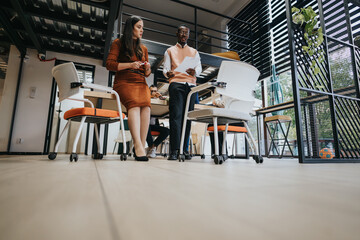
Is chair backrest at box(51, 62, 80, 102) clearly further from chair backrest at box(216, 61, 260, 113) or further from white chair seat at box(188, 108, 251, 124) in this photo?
chair backrest at box(216, 61, 260, 113)

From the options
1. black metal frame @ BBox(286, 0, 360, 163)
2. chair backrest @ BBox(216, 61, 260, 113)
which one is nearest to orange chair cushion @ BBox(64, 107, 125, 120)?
chair backrest @ BBox(216, 61, 260, 113)

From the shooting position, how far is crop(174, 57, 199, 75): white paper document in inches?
81.1

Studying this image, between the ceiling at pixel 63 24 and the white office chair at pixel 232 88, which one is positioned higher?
the ceiling at pixel 63 24

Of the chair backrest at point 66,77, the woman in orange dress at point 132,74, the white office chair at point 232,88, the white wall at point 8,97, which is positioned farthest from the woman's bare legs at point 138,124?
the white wall at point 8,97

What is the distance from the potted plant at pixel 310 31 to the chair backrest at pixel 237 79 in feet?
2.30

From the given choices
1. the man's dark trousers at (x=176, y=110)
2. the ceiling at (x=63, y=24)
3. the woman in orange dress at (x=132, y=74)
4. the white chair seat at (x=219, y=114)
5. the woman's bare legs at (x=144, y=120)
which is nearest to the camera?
the white chair seat at (x=219, y=114)

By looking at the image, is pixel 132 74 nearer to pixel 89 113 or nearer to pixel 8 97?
pixel 89 113

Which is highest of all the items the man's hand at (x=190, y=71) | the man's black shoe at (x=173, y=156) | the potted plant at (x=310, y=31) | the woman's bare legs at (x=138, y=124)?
the potted plant at (x=310, y=31)

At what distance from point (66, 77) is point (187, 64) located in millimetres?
1058

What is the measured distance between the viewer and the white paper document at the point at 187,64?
206 cm

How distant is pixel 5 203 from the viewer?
0.23 m

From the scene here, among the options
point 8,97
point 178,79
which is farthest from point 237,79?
point 8,97

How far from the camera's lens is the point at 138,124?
167 centimetres

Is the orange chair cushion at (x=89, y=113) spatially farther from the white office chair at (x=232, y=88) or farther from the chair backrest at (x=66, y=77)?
the white office chair at (x=232, y=88)
